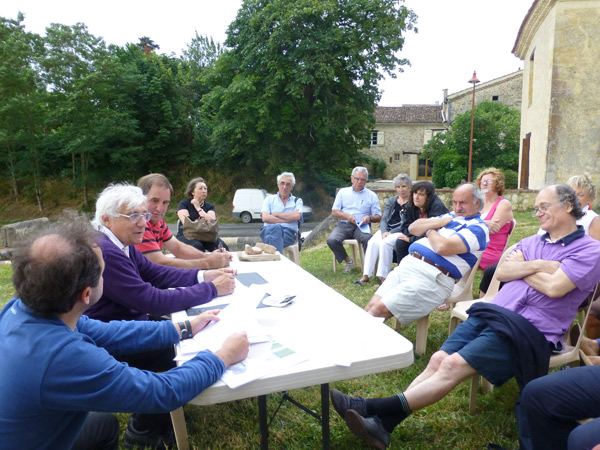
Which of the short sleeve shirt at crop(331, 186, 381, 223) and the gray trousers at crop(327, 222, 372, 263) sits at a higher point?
the short sleeve shirt at crop(331, 186, 381, 223)

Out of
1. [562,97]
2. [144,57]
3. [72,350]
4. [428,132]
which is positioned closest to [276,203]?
[72,350]

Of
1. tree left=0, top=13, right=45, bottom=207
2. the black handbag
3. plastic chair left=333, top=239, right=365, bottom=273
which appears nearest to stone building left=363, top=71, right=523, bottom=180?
tree left=0, top=13, right=45, bottom=207

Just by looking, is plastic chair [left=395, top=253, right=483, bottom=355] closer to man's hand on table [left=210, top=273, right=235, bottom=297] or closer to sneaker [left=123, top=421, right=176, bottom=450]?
man's hand on table [left=210, top=273, right=235, bottom=297]

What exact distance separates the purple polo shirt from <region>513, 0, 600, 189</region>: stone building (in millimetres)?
10307

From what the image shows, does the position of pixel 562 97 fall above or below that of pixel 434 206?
above

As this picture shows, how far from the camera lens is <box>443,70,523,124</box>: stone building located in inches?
1204

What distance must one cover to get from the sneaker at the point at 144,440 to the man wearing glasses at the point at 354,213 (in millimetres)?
3939

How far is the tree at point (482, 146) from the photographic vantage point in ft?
82.9

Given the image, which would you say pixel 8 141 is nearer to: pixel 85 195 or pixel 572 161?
pixel 85 195

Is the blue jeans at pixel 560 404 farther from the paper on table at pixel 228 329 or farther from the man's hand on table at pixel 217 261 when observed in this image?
the man's hand on table at pixel 217 261

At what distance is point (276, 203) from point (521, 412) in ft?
13.7

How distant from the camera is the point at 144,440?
2.10 meters

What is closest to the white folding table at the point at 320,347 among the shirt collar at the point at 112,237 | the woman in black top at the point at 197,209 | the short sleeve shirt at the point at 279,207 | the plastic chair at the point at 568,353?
the shirt collar at the point at 112,237

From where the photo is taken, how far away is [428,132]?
35.6 meters
